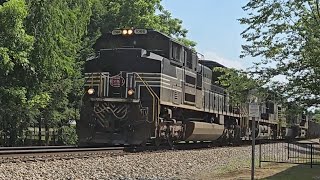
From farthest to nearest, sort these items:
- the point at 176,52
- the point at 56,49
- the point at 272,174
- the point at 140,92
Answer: the point at 56,49 < the point at 176,52 < the point at 140,92 < the point at 272,174

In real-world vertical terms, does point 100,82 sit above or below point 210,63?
below

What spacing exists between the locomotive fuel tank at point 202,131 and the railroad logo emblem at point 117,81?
13.5ft

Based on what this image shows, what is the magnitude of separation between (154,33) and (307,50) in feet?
25.4

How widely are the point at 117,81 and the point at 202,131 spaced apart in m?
5.54

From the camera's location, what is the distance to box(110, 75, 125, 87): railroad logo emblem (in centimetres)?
1670

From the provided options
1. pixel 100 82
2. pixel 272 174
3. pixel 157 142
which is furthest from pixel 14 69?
pixel 272 174

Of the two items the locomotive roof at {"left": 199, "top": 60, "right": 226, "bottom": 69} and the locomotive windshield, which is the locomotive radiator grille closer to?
the locomotive windshield

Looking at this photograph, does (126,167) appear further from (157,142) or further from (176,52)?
(176,52)

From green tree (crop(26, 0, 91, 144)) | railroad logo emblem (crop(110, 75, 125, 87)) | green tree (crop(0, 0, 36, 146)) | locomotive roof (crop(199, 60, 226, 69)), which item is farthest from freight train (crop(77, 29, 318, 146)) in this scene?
locomotive roof (crop(199, 60, 226, 69))

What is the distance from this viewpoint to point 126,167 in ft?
40.3

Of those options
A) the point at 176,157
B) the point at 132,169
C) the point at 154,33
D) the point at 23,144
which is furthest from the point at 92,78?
the point at 23,144

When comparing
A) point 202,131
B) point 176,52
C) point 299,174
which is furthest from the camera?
point 202,131

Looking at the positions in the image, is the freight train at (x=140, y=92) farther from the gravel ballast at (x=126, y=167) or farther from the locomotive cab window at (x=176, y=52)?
the gravel ballast at (x=126, y=167)

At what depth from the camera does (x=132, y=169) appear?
12023mm
